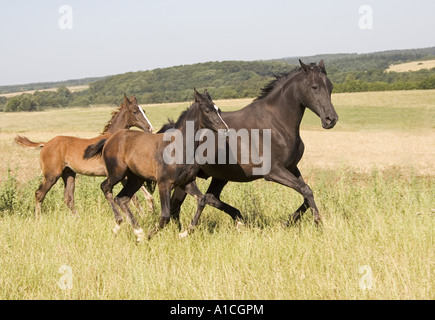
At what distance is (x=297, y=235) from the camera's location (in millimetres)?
6020

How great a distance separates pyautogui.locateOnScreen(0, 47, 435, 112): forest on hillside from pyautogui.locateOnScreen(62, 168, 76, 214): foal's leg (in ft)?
175

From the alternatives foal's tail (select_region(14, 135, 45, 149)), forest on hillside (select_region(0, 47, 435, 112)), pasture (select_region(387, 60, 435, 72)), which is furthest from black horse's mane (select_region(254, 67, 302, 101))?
pasture (select_region(387, 60, 435, 72))

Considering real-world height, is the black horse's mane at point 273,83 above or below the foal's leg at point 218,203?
above

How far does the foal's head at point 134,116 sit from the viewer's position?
28.8 ft

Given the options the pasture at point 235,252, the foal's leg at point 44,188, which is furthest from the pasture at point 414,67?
the foal's leg at point 44,188

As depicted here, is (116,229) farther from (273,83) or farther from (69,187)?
(273,83)

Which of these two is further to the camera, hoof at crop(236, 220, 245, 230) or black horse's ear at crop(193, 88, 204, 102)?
hoof at crop(236, 220, 245, 230)

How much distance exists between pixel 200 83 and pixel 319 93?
92180 mm

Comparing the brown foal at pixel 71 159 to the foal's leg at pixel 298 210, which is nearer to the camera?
the foal's leg at pixel 298 210

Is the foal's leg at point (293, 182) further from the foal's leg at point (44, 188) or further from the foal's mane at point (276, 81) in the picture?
the foal's leg at point (44, 188)

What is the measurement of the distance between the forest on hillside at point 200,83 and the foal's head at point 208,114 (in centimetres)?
5566

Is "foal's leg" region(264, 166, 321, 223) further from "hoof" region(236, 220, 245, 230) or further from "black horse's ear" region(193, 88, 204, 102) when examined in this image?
"black horse's ear" region(193, 88, 204, 102)

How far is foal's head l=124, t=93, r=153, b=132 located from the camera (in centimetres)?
877

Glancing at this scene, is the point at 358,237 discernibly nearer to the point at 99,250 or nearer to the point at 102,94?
the point at 99,250
